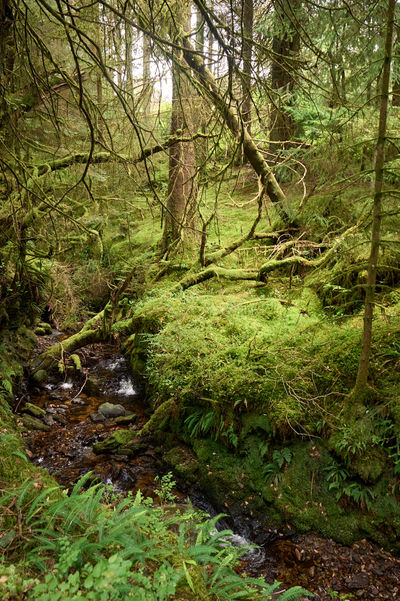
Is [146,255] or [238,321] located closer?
[238,321]

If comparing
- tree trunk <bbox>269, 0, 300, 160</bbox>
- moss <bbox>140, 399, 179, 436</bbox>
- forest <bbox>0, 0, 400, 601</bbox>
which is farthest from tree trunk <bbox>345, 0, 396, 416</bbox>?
moss <bbox>140, 399, 179, 436</bbox>

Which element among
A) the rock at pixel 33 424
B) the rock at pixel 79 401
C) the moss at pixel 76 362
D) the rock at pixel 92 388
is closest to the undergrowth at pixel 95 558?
the rock at pixel 33 424

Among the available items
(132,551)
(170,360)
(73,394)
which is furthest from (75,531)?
(73,394)

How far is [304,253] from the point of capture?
8.27m

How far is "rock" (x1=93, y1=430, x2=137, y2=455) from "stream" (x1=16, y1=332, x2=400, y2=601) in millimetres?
113

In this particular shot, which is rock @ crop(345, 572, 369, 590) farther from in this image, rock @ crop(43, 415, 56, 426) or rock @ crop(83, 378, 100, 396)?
rock @ crop(83, 378, 100, 396)

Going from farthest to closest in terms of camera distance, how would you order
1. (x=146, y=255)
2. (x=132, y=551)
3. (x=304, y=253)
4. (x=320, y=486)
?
1. (x=146, y=255)
2. (x=304, y=253)
3. (x=320, y=486)
4. (x=132, y=551)

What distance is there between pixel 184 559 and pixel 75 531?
734 millimetres

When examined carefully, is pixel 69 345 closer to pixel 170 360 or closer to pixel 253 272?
pixel 170 360

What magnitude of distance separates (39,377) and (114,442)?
2.75 m

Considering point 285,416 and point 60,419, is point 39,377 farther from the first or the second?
point 285,416

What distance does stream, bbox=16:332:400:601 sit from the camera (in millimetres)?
3625

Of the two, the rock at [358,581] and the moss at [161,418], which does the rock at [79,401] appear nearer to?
the moss at [161,418]

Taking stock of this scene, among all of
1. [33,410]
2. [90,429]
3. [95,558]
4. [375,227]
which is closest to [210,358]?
[90,429]
